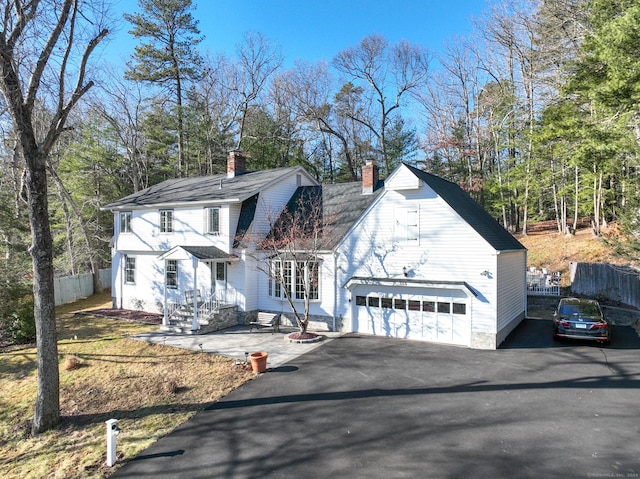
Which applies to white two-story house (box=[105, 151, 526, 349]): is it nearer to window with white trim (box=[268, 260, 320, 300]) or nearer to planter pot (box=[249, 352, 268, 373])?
window with white trim (box=[268, 260, 320, 300])

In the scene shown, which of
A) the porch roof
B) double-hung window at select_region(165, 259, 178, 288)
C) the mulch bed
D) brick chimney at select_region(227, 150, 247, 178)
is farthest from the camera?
brick chimney at select_region(227, 150, 247, 178)

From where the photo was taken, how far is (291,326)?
17.6m

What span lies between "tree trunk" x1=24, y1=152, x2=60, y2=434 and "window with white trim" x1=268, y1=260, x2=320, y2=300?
8854 millimetres

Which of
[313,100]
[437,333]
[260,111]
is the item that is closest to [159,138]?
[260,111]

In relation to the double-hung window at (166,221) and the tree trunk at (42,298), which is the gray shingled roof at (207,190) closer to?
the double-hung window at (166,221)

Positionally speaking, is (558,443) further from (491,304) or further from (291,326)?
(291,326)

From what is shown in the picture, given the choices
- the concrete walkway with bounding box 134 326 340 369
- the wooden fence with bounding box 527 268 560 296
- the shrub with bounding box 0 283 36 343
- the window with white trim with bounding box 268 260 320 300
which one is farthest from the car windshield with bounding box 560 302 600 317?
the shrub with bounding box 0 283 36 343

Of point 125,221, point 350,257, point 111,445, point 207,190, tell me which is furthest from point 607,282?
point 125,221

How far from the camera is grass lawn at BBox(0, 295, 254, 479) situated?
769cm

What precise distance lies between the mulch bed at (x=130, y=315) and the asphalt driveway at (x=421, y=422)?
1023cm

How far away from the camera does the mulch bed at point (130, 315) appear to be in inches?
738

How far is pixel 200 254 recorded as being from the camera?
1692 cm

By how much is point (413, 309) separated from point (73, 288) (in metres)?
24.3

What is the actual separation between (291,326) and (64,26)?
45.3ft
